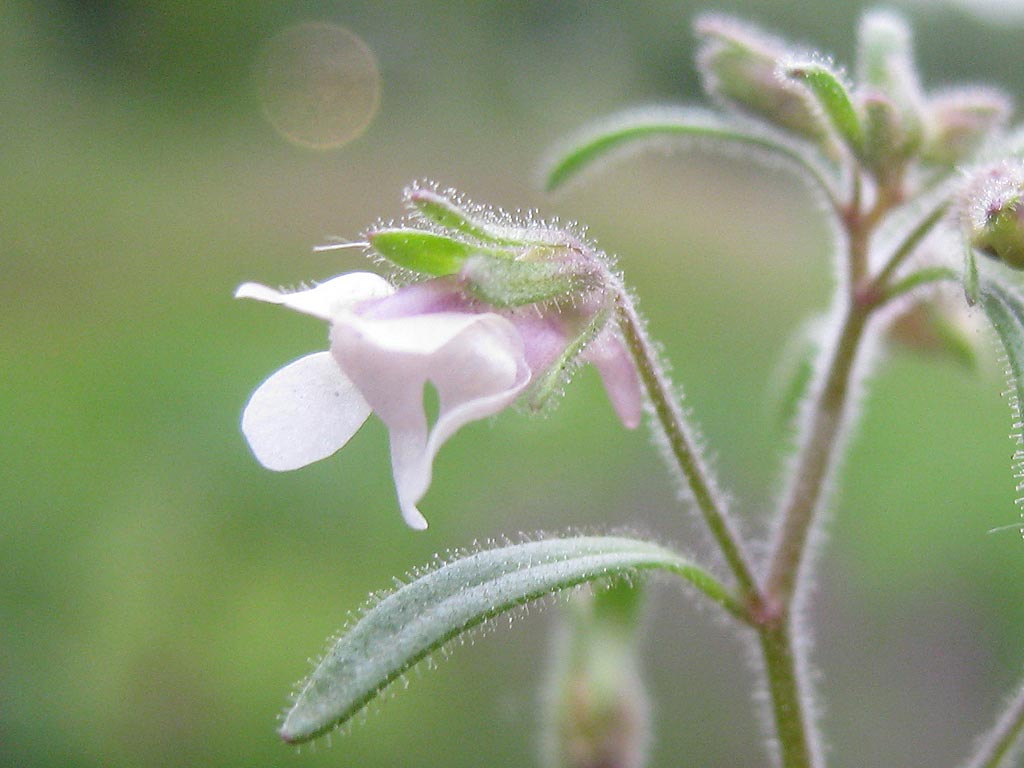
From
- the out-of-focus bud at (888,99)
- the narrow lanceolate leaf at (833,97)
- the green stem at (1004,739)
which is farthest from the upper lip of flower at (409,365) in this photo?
the green stem at (1004,739)

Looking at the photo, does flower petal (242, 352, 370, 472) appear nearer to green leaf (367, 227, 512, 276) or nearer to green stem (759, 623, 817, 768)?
green leaf (367, 227, 512, 276)

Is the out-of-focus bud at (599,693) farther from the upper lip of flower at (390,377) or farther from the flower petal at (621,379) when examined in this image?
the upper lip of flower at (390,377)

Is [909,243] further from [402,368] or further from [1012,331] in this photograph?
[402,368]

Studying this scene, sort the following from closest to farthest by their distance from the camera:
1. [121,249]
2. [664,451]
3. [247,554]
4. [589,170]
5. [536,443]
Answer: [664,451]
[589,170]
[247,554]
[536,443]
[121,249]

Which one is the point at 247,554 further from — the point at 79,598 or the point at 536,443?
the point at 536,443

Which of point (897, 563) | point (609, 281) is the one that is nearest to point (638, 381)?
point (609, 281)

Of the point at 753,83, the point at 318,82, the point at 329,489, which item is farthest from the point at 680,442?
the point at 318,82
